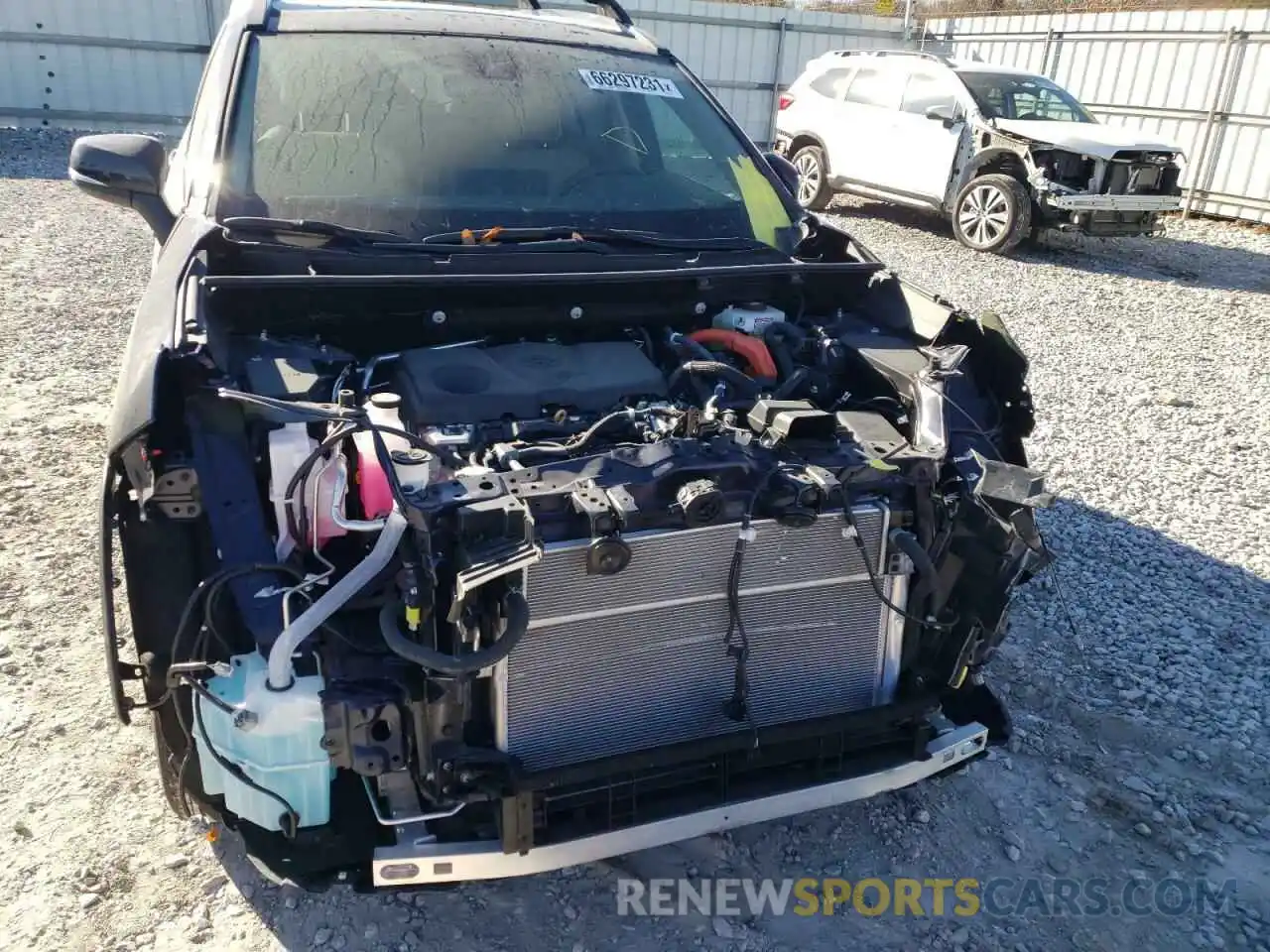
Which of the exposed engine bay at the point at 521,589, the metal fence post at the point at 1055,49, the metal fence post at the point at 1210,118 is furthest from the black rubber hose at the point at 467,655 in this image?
the metal fence post at the point at 1055,49

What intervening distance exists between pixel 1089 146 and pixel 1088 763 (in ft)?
26.3

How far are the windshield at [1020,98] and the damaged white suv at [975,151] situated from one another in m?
0.01

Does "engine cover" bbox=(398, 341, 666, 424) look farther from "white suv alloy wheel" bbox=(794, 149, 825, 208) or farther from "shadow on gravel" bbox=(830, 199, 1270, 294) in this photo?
"white suv alloy wheel" bbox=(794, 149, 825, 208)

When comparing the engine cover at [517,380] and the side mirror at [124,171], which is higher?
the side mirror at [124,171]

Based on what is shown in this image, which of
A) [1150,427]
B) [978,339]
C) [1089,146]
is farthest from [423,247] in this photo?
[1089,146]

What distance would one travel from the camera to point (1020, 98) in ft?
33.9

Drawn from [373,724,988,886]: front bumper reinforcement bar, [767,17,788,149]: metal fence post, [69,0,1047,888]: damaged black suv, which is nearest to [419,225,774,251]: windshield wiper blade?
[69,0,1047,888]: damaged black suv

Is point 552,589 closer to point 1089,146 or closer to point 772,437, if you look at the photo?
point 772,437

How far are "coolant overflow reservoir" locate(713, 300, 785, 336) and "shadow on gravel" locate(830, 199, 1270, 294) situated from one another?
25.5 feet

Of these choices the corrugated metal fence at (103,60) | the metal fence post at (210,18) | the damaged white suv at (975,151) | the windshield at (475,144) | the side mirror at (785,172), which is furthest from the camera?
the metal fence post at (210,18)

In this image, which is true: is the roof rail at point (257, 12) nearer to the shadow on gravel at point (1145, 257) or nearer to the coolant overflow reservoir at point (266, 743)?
the coolant overflow reservoir at point (266, 743)

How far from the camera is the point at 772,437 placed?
240 cm

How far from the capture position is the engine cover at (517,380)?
2.56m

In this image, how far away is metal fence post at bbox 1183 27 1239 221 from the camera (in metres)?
12.1
